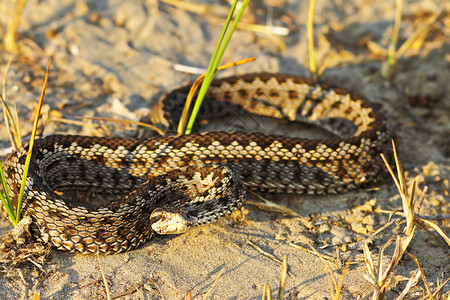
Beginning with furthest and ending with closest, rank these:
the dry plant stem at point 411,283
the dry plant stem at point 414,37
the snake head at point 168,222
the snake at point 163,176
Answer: the dry plant stem at point 414,37 < the snake head at point 168,222 < the snake at point 163,176 < the dry plant stem at point 411,283

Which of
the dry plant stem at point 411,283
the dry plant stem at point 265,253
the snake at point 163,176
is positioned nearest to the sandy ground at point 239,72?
the dry plant stem at point 265,253

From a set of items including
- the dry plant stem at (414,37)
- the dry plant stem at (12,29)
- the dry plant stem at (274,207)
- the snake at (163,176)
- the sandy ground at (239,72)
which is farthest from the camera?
the dry plant stem at (414,37)

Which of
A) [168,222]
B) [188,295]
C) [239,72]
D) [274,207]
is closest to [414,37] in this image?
[239,72]

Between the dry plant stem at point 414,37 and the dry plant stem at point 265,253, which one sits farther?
the dry plant stem at point 414,37

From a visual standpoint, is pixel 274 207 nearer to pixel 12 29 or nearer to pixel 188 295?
pixel 188 295

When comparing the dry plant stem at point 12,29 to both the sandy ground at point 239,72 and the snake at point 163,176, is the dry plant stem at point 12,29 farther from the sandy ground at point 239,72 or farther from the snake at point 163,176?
the snake at point 163,176

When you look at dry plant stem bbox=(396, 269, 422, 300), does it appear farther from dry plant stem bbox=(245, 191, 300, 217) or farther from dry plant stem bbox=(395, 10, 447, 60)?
dry plant stem bbox=(395, 10, 447, 60)

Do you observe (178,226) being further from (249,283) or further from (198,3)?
(198,3)
